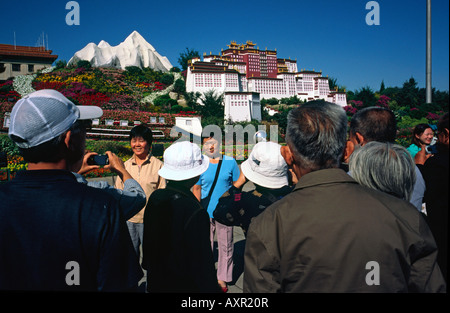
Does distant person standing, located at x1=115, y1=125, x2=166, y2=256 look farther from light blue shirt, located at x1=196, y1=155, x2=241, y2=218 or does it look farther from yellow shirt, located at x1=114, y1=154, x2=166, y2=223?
light blue shirt, located at x1=196, y1=155, x2=241, y2=218

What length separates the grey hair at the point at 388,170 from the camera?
1585 mm

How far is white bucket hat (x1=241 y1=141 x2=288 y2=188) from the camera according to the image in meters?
2.49

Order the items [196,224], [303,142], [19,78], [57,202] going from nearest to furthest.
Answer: [57,202], [303,142], [196,224], [19,78]

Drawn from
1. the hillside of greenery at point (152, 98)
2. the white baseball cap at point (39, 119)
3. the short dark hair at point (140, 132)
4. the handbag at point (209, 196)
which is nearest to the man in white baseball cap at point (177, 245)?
the white baseball cap at point (39, 119)

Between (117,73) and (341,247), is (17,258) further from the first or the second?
(117,73)

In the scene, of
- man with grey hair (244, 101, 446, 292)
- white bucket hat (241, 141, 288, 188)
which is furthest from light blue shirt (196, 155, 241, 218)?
man with grey hair (244, 101, 446, 292)

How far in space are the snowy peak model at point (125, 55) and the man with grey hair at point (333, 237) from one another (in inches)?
2198

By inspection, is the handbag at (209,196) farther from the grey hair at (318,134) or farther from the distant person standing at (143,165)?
the grey hair at (318,134)

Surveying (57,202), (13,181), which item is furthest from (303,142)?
(13,181)

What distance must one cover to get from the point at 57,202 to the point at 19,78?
122 feet

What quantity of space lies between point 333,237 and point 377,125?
4.63 feet

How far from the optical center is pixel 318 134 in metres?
1.27

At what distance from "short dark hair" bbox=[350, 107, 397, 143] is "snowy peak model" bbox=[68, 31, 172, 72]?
55184 mm
